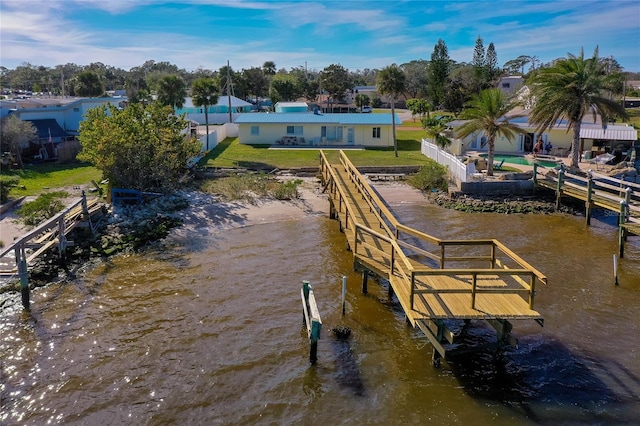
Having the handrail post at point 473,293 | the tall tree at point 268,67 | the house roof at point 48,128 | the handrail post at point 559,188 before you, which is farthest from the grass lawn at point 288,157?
the tall tree at point 268,67

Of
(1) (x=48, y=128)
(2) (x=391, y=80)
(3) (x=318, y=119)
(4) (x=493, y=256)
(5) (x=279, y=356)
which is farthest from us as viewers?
(3) (x=318, y=119)

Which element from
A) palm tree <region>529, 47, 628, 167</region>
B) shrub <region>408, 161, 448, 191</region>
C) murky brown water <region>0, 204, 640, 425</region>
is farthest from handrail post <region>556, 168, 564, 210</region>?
murky brown water <region>0, 204, 640, 425</region>

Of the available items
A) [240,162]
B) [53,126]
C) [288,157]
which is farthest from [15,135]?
[288,157]

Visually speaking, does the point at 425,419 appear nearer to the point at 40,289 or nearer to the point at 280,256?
the point at 280,256

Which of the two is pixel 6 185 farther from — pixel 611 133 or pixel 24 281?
pixel 611 133

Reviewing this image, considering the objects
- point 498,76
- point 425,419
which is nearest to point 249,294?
point 425,419

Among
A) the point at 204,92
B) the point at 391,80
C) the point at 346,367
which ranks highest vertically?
the point at 391,80

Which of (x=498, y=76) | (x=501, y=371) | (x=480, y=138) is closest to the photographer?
(x=501, y=371)
